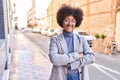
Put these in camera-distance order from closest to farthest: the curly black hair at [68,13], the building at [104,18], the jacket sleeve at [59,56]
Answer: the jacket sleeve at [59,56] → the curly black hair at [68,13] → the building at [104,18]

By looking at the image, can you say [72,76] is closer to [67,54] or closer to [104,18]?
[67,54]

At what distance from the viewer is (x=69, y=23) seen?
9.97 ft

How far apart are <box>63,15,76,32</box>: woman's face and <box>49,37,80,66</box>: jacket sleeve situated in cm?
18

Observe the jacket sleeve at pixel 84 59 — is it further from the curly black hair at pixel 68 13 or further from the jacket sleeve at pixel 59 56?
the curly black hair at pixel 68 13

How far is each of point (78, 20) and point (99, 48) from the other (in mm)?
14821

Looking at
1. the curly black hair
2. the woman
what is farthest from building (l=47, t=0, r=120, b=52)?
the woman

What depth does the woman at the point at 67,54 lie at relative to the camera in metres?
2.95

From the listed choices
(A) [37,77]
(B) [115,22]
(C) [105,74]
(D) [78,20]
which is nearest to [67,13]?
(D) [78,20]

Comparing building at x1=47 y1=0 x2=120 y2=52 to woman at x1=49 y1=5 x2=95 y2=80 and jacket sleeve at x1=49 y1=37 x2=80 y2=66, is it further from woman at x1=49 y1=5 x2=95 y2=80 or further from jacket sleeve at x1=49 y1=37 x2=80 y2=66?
jacket sleeve at x1=49 y1=37 x2=80 y2=66

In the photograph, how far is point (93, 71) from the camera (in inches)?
374

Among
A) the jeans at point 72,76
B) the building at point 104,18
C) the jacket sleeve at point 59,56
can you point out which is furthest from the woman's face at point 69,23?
the building at point 104,18

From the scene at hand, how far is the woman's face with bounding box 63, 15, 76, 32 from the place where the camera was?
3012 mm

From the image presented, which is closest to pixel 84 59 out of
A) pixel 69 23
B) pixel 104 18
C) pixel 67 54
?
pixel 67 54

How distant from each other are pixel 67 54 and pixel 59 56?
0.30 feet
